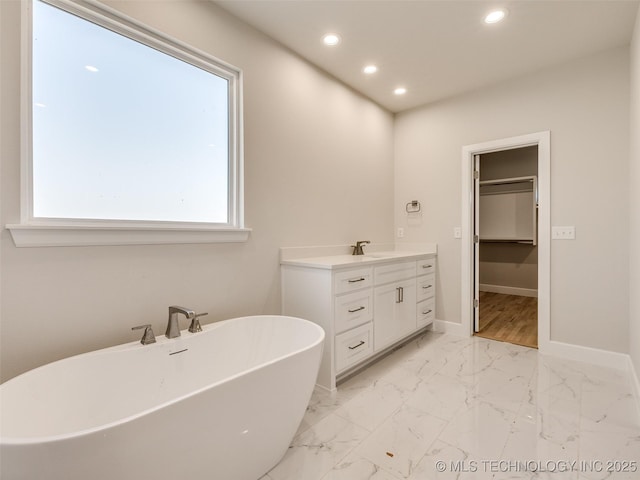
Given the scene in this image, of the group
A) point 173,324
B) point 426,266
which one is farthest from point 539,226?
point 173,324

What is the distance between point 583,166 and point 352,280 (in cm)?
226

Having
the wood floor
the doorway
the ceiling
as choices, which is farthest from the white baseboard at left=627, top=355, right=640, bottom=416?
the ceiling

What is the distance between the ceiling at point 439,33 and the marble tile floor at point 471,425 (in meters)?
2.61

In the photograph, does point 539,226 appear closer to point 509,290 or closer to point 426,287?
point 426,287

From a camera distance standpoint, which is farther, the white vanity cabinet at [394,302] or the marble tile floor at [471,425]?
the white vanity cabinet at [394,302]

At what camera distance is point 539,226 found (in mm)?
2848

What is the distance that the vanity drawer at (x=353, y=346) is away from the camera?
2170 mm

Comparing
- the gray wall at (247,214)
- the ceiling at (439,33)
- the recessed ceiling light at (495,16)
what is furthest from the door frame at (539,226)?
the recessed ceiling light at (495,16)

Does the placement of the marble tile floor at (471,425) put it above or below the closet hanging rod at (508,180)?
below

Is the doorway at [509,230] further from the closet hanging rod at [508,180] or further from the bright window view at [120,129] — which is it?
the bright window view at [120,129]

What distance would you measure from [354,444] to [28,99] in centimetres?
229

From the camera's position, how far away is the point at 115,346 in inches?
61.5

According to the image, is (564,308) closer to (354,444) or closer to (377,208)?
(377,208)

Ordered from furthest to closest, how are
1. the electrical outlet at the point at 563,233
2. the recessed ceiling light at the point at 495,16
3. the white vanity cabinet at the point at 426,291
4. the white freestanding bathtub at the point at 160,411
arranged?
the white vanity cabinet at the point at 426,291 → the electrical outlet at the point at 563,233 → the recessed ceiling light at the point at 495,16 → the white freestanding bathtub at the point at 160,411
